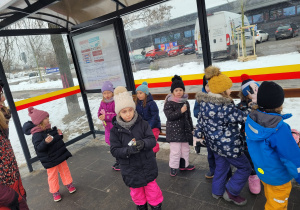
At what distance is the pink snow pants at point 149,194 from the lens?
2330 millimetres

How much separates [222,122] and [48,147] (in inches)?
93.3

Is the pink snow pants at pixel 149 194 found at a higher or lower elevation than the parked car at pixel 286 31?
lower

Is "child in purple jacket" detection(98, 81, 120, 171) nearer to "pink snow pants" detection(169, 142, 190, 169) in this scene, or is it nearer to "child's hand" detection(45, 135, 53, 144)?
"child's hand" detection(45, 135, 53, 144)

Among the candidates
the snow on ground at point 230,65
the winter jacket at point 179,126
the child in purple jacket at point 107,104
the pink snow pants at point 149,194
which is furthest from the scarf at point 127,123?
the snow on ground at point 230,65

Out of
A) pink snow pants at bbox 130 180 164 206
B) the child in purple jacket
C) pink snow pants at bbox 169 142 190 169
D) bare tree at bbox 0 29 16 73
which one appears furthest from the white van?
bare tree at bbox 0 29 16 73

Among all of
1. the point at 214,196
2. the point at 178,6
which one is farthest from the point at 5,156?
the point at 178,6

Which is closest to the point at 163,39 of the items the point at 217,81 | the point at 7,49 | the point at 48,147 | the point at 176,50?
the point at 176,50

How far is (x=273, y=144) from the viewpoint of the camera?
1692mm

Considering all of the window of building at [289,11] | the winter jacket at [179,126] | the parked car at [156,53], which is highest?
the window of building at [289,11]

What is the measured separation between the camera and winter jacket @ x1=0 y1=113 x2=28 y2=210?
166 cm

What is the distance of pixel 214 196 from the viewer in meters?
2.62

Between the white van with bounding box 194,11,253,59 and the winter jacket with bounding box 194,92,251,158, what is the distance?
141 centimetres

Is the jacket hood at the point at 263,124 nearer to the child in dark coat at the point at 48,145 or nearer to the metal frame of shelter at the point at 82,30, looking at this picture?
the metal frame of shelter at the point at 82,30

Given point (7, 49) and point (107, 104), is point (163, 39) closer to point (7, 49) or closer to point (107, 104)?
point (107, 104)
